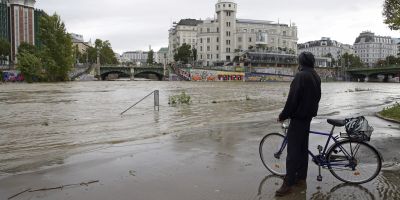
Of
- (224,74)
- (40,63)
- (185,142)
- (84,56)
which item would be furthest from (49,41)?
(185,142)

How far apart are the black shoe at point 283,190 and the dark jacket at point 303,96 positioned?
42.2 inches

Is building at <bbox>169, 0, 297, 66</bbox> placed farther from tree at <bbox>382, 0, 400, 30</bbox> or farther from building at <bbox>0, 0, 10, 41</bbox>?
tree at <bbox>382, 0, 400, 30</bbox>

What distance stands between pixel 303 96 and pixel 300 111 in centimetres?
23

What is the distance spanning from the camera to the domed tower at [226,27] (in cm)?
14925

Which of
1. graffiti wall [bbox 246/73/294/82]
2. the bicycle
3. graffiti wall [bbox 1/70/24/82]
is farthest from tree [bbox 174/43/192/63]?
the bicycle

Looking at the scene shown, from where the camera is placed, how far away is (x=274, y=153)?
7391 mm

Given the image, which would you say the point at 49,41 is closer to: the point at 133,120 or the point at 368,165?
the point at 133,120

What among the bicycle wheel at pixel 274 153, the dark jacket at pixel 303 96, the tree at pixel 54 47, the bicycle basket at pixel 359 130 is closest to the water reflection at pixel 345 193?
the bicycle basket at pixel 359 130

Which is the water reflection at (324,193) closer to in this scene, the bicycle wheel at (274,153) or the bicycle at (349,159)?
the bicycle at (349,159)

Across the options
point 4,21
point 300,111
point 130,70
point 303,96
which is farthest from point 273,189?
point 4,21

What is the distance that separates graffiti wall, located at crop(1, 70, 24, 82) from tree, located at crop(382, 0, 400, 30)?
305 ft

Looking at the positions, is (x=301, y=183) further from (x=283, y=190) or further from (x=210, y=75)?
(x=210, y=75)

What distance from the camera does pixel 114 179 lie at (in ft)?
Result: 23.0

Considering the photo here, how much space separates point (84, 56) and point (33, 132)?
162 meters
